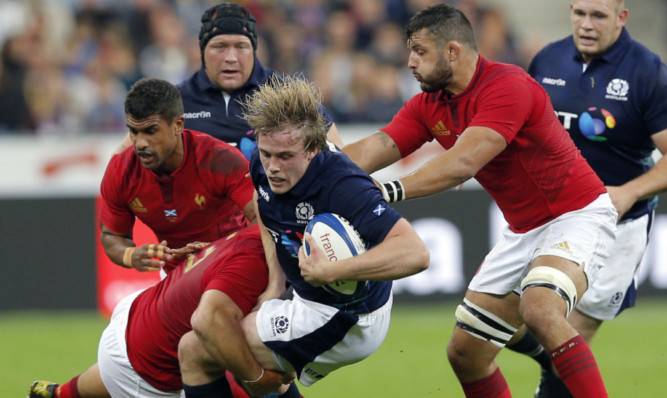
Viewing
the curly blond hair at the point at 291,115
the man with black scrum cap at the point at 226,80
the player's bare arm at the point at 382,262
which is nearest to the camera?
the player's bare arm at the point at 382,262

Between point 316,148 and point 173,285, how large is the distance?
49.1 inches

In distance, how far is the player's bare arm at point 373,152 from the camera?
6.32 meters

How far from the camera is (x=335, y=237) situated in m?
Answer: 5.11

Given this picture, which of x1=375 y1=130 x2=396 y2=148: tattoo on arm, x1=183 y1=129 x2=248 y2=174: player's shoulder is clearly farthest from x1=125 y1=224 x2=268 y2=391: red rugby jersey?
x1=375 y1=130 x2=396 y2=148: tattoo on arm

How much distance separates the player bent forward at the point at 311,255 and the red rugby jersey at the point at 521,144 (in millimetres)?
925

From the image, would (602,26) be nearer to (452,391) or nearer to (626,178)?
(626,178)

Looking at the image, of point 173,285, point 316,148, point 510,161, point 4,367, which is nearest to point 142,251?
point 173,285

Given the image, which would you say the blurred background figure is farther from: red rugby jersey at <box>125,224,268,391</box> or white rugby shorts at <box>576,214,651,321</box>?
red rugby jersey at <box>125,224,268,391</box>

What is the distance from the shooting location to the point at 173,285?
5.91 meters

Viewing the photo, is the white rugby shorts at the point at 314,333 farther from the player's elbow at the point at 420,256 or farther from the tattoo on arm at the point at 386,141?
the tattoo on arm at the point at 386,141

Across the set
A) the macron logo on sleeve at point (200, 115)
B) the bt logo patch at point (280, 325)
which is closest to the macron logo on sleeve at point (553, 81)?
the macron logo on sleeve at point (200, 115)

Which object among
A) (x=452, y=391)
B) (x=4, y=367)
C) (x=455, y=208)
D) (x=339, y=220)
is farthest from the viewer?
(x=455, y=208)

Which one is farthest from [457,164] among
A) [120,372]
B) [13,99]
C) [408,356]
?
[13,99]

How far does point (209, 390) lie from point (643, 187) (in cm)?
301
